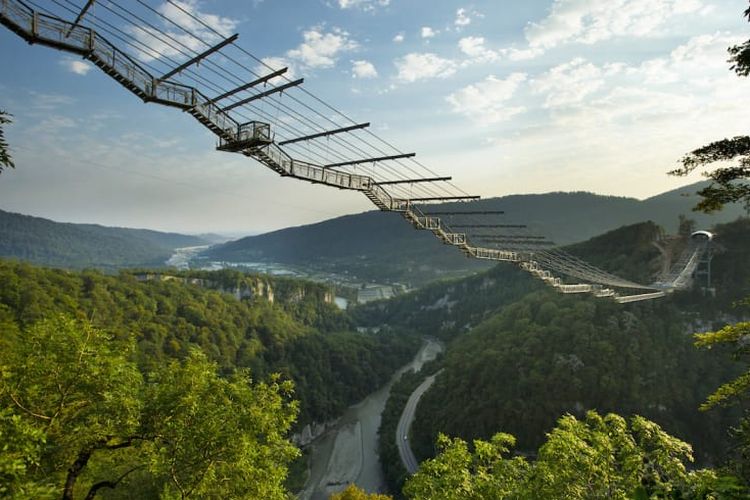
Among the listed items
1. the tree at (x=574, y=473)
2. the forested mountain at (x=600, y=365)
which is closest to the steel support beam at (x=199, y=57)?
the tree at (x=574, y=473)

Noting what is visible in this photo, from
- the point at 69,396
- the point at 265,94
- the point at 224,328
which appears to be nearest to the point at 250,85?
the point at 265,94

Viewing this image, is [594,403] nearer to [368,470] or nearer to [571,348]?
[571,348]

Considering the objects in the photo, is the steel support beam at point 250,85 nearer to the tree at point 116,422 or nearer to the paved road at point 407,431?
the tree at point 116,422

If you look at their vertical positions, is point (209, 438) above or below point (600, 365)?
above

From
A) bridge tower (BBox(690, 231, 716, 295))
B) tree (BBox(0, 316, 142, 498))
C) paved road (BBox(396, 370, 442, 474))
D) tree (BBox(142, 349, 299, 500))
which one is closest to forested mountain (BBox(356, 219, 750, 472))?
bridge tower (BBox(690, 231, 716, 295))

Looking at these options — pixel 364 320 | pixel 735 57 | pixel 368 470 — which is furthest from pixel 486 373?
pixel 364 320

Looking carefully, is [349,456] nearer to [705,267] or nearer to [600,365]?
[600,365]
